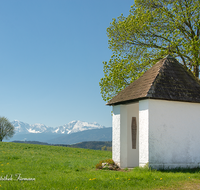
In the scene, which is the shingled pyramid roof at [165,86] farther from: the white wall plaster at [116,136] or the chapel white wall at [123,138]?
the chapel white wall at [123,138]

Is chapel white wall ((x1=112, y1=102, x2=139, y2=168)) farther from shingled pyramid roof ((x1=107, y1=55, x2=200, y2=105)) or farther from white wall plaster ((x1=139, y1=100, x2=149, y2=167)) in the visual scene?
white wall plaster ((x1=139, y1=100, x2=149, y2=167))

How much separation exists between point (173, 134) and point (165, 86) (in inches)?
94.9

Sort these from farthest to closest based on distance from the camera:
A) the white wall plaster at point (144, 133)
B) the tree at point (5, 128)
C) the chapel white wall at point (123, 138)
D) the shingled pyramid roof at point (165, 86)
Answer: the tree at point (5, 128)
the chapel white wall at point (123, 138)
the shingled pyramid roof at point (165, 86)
the white wall plaster at point (144, 133)

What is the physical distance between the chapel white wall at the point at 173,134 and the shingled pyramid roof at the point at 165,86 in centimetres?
37

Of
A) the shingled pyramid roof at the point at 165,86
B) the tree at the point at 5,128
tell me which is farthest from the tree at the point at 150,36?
the tree at the point at 5,128

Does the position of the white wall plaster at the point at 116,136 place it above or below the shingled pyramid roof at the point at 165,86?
below

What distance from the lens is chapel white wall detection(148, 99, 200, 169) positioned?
10664mm

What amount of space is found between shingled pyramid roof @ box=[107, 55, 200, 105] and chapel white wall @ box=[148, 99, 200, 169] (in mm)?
365

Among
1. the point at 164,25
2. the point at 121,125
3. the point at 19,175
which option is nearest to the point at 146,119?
the point at 121,125

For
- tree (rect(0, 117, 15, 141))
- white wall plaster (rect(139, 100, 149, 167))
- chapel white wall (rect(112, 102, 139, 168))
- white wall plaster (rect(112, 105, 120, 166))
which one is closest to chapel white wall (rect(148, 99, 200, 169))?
white wall plaster (rect(139, 100, 149, 167))

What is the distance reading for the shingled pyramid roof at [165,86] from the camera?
11.0 meters

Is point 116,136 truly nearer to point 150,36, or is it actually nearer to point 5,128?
point 150,36

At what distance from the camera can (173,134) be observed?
36.3ft

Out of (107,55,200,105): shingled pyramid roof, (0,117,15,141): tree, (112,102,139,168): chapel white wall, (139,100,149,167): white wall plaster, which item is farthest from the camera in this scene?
(0,117,15,141): tree
